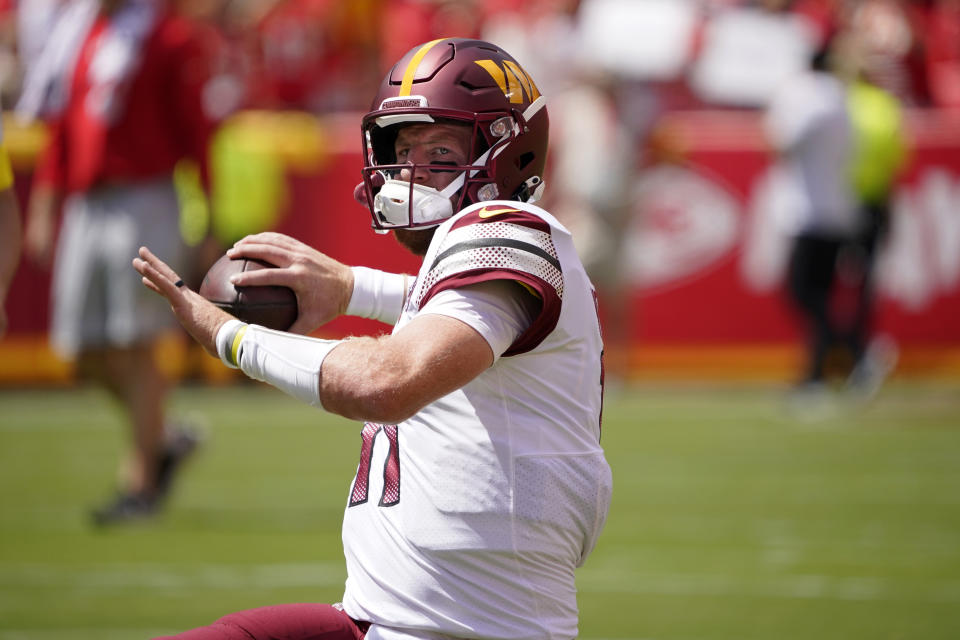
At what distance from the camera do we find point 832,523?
655 centimetres

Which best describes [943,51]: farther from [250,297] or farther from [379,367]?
[379,367]

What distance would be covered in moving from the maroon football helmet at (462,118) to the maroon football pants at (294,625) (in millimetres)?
764

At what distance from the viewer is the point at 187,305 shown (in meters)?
2.68

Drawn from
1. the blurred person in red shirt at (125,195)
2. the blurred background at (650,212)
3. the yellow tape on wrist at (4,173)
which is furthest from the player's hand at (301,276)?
the blurred background at (650,212)

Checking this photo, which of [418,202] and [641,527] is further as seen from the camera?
[641,527]

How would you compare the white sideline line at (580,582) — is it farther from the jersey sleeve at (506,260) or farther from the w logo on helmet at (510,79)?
the jersey sleeve at (506,260)

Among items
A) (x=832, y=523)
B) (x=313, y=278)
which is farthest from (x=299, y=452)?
(x=313, y=278)

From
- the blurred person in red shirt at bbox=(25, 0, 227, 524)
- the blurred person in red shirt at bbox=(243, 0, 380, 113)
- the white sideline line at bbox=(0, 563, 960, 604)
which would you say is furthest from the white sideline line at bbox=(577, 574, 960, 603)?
the blurred person in red shirt at bbox=(243, 0, 380, 113)

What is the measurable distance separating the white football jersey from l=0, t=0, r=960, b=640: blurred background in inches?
86.4

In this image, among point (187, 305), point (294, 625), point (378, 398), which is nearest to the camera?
point (378, 398)

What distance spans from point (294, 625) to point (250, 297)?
63 centimetres

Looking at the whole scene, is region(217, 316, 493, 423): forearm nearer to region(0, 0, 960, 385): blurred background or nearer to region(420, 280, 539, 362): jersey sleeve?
region(420, 280, 539, 362): jersey sleeve

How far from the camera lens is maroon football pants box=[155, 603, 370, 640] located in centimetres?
276

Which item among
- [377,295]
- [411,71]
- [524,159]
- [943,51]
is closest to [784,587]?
[377,295]
